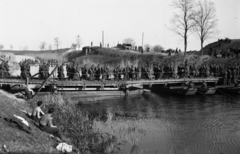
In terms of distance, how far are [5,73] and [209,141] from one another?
16.7 m

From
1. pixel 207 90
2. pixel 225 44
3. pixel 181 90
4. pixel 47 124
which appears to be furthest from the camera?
pixel 225 44

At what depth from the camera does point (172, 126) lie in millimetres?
14820

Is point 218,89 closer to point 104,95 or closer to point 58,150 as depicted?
point 104,95

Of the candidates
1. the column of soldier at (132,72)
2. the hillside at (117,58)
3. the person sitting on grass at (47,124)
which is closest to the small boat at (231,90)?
the column of soldier at (132,72)

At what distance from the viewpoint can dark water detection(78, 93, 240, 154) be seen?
11.5 meters

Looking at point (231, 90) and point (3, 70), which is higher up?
point (3, 70)

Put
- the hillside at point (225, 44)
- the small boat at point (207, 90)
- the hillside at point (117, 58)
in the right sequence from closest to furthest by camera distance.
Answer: the small boat at point (207, 90) < the hillside at point (117, 58) < the hillside at point (225, 44)

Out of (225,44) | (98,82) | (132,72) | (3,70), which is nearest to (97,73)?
(98,82)

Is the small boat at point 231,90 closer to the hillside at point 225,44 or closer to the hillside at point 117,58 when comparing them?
the hillside at point 117,58

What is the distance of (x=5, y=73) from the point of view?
71.1 ft

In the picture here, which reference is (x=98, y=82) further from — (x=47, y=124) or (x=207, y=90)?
(x=47, y=124)

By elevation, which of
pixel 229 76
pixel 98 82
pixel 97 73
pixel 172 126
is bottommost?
pixel 172 126

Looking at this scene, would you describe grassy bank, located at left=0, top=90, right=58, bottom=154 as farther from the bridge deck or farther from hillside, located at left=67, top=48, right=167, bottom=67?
hillside, located at left=67, top=48, right=167, bottom=67

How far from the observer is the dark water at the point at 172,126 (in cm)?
1147
